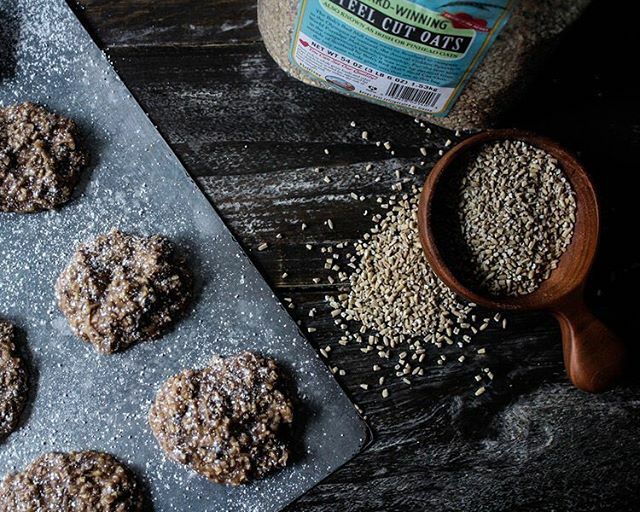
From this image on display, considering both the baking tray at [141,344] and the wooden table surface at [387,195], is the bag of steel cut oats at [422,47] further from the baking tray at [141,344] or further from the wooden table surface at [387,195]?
the baking tray at [141,344]

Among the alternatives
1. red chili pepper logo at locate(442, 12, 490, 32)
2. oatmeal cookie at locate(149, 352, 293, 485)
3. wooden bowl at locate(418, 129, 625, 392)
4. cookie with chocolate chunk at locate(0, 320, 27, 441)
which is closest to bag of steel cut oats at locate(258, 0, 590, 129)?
red chili pepper logo at locate(442, 12, 490, 32)

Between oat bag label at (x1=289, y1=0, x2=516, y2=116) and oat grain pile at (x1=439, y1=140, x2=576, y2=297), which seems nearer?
oat bag label at (x1=289, y1=0, x2=516, y2=116)

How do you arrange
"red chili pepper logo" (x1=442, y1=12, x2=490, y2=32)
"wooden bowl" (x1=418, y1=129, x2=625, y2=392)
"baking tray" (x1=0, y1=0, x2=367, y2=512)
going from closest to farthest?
1. "red chili pepper logo" (x1=442, y1=12, x2=490, y2=32)
2. "wooden bowl" (x1=418, y1=129, x2=625, y2=392)
3. "baking tray" (x1=0, y1=0, x2=367, y2=512)

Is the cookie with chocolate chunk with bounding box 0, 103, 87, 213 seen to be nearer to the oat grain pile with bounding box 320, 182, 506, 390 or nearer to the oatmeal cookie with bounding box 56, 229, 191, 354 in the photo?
the oatmeal cookie with bounding box 56, 229, 191, 354

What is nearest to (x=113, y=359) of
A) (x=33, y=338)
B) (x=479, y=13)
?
(x=33, y=338)

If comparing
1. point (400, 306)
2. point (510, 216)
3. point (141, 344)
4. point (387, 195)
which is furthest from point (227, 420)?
point (510, 216)

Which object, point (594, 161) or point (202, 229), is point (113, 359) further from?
point (594, 161)

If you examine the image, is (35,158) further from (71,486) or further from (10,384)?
(71,486)
